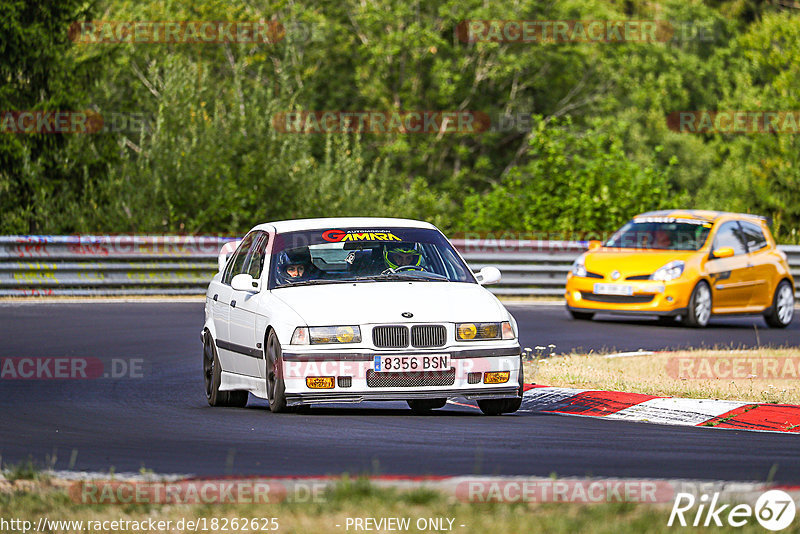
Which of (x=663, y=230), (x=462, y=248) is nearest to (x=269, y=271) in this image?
(x=663, y=230)

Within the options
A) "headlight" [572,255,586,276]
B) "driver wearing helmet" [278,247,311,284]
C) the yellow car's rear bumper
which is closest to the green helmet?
"driver wearing helmet" [278,247,311,284]

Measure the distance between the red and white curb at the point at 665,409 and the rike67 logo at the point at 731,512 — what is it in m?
3.81

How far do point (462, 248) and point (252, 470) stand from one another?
711 inches

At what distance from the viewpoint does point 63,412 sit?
425 inches

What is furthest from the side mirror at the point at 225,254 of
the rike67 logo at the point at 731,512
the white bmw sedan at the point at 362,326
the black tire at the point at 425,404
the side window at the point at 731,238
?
the side window at the point at 731,238

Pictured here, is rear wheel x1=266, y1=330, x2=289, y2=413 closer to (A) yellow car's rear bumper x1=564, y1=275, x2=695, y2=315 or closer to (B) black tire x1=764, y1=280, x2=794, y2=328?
(A) yellow car's rear bumper x1=564, y1=275, x2=695, y2=315

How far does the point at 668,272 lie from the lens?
2017cm

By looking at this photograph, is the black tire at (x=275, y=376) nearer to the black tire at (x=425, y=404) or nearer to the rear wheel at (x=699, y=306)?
the black tire at (x=425, y=404)

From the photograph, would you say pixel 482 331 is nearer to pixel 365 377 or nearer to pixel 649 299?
pixel 365 377

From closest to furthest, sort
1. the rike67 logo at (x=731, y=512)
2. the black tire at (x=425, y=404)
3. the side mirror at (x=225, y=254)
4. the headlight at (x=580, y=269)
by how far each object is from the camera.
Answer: the rike67 logo at (x=731, y=512), the black tire at (x=425, y=404), the side mirror at (x=225, y=254), the headlight at (x=580, y=269)

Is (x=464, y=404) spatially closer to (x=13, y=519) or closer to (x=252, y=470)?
(x=252, y=470)

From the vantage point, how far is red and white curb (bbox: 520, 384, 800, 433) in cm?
1033

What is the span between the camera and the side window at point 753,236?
71.0 feet

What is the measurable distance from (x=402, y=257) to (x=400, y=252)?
4 cm
